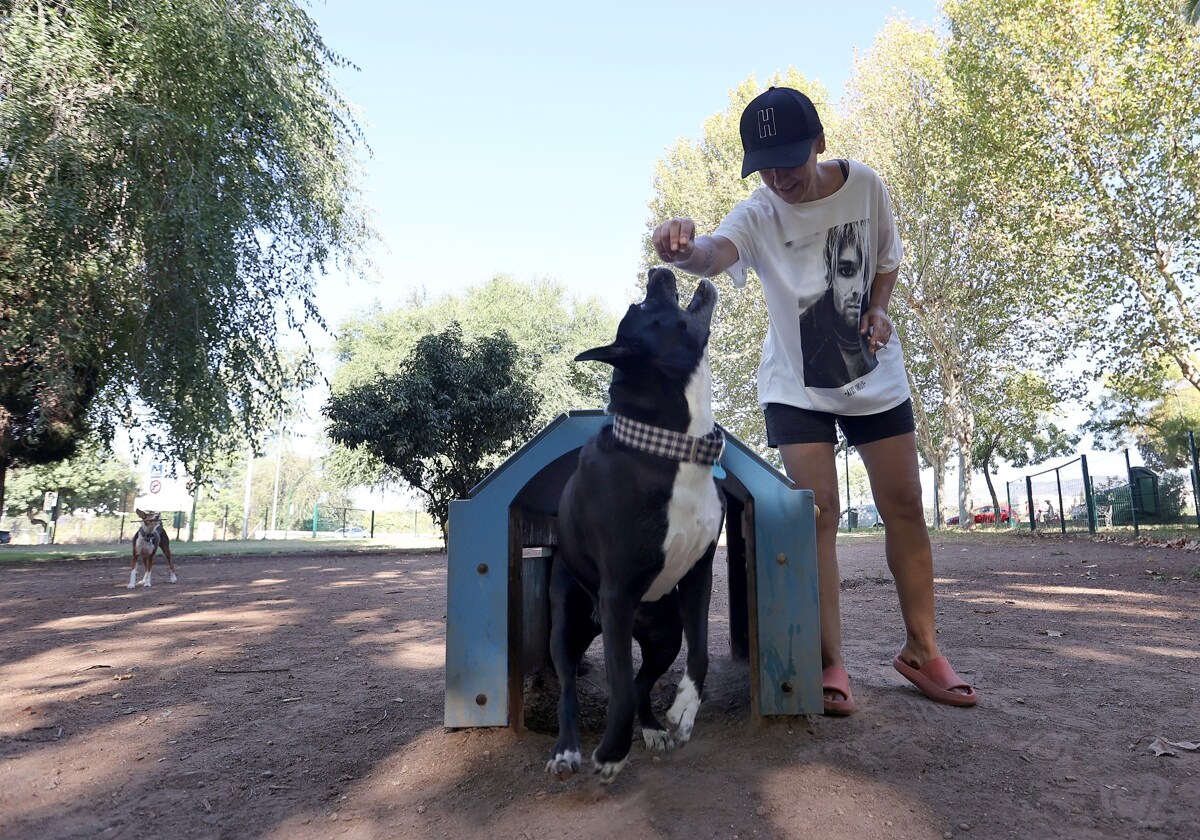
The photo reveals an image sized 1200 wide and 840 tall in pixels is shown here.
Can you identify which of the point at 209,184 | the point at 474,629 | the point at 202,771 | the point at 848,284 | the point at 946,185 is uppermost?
the point at 946,185

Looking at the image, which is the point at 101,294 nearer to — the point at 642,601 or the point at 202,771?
the point at 202,771

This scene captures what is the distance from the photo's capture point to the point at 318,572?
12594 mm

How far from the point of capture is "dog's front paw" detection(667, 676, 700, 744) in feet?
8.06

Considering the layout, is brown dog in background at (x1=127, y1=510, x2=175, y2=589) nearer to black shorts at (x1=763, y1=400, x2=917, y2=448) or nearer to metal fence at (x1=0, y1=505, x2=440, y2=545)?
black shorts at (x1=763, y1=400, x2=917, y2=448)

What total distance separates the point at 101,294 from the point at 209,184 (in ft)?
5.87

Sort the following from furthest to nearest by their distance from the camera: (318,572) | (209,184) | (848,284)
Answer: (318,572) < (209,184) < (848,284)

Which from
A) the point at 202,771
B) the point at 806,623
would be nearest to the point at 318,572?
the point at 202,771

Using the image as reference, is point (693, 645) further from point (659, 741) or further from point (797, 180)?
point (797, 180)

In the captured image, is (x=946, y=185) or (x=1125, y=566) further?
(x=946, y=185)

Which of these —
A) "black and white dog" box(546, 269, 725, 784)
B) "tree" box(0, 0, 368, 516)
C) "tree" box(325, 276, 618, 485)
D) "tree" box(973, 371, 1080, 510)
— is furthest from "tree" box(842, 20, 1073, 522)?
"black and white dog" box(546, 269, 725, 784)

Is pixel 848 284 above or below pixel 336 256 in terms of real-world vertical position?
below

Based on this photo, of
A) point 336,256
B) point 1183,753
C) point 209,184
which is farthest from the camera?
point 336,256

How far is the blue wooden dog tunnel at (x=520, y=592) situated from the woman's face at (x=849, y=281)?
67cm

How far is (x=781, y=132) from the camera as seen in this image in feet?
9.14
